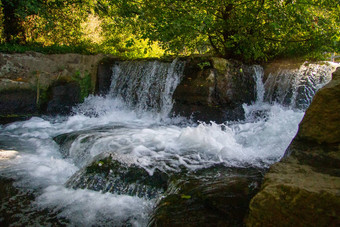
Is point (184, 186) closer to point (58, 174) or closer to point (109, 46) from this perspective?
point (58, 174)

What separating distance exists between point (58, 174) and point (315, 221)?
3444 mm

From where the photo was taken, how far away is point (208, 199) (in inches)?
97.4

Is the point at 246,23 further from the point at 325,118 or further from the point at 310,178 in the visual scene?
the point at 310,178

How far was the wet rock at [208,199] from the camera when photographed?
7.04ft

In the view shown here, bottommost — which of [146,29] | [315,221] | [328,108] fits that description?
[315,221]

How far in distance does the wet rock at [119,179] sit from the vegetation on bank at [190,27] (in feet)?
12.5

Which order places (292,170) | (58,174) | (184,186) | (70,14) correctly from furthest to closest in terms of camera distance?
(70,14)
(58,174)
(184,186)
(292,170)

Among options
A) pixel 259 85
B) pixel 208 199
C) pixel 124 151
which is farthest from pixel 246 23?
pixel 208 199

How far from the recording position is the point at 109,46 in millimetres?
10586

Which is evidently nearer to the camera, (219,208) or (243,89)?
(219,208)

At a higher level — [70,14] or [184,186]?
[70,14]

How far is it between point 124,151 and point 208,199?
217cm

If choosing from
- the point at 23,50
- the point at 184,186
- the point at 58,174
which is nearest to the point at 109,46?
the point at 23,50

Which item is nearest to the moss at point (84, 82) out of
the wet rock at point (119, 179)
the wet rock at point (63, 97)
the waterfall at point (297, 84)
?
the wet rock at point (63, 97)
